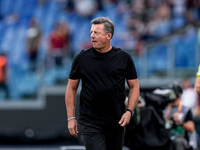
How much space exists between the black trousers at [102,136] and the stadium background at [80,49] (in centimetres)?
697

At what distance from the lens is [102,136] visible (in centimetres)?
461

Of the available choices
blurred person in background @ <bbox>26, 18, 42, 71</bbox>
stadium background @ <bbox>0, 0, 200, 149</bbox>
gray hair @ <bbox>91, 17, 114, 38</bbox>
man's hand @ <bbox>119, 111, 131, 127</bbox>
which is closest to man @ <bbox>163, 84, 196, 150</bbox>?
man's hand @ <bbox>119, 111, 131, 127</bbox>

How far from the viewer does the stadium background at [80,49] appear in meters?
11.8

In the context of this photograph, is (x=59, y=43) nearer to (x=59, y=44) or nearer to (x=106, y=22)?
(x=59, y=44)

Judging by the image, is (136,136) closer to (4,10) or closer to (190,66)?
(190,66)

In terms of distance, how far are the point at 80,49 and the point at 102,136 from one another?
971 cm

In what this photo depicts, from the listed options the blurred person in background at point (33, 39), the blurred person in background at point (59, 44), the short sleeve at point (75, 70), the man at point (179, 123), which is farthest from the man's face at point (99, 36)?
the blurred person in background at point (33, 39)

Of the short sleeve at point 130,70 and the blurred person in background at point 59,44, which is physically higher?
the short sleeve at point 130,70

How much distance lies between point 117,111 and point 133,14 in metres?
10.7

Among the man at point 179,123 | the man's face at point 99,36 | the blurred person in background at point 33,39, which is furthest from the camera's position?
the blurred person in background at point 33,39

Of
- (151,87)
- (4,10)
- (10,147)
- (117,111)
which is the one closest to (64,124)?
(10,147)

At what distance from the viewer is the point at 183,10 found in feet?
46.9

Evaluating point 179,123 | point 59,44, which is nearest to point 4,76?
point 59,44

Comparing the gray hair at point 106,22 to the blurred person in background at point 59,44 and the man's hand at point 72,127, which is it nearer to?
the man's hand at point 72,127
